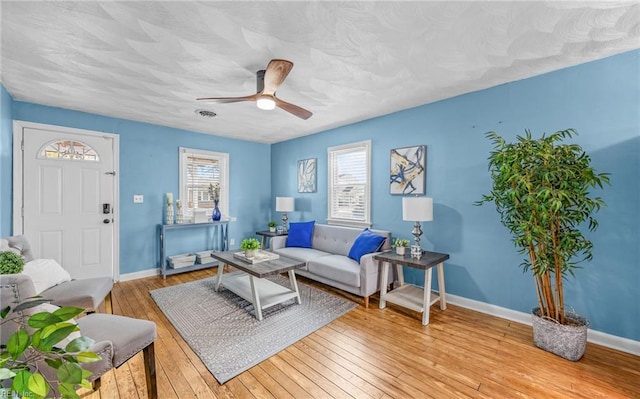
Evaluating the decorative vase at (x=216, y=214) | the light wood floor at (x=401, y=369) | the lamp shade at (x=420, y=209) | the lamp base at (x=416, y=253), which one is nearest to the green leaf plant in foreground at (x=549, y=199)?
the light wood floor at (x=401, y=369)

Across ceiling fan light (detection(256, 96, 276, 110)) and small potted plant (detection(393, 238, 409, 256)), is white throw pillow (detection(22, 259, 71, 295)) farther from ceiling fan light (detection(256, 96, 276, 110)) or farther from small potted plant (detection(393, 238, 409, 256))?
small potted plant (detection(393, 238, 409, 256))

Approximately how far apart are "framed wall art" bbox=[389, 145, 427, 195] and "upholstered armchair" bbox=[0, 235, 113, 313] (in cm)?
337

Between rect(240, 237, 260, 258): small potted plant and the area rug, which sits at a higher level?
rect(240, 237, 260, 258): small potted plant

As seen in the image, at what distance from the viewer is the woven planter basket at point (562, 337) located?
212 cm

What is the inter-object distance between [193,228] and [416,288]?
3.74 m

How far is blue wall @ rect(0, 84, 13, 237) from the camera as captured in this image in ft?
9.46

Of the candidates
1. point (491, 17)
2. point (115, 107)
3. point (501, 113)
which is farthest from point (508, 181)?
point (115, 107)

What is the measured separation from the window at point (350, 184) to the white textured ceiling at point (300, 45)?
1132mm

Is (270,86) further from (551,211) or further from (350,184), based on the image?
(551,211)

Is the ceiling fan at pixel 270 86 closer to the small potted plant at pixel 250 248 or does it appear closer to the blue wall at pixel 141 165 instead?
the small potted plant at pixel 250 248

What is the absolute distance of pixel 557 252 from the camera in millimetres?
2139

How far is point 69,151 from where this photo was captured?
11.9 ft

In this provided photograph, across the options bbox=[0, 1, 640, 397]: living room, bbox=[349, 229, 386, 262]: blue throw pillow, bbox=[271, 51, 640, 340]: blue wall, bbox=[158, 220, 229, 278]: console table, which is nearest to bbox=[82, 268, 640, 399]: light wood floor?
bbox=[0, 1, 640, 397]: living room

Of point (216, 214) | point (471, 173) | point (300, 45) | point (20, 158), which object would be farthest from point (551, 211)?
point (20, 158)
